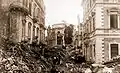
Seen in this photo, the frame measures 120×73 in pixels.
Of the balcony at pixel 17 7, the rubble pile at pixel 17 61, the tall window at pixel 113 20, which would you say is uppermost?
the balcony at pixel 17 7

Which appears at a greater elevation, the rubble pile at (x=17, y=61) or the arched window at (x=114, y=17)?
the arched window at (x=114, y=17)

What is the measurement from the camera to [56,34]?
118ft

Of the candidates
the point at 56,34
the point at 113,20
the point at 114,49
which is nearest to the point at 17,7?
the point at 113,20

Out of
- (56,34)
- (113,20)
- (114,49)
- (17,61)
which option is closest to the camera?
(17,61)

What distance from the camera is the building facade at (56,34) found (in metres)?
35.3

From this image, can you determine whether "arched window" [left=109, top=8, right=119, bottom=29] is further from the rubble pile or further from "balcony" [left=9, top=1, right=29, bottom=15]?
"balcony" [left=9, top=1, right=29, bottom=15]

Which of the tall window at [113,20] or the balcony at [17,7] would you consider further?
the tall window at [113,20]

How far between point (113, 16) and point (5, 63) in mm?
10750

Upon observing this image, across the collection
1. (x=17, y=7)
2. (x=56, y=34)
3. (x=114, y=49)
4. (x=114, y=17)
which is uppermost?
(x=17, y=7)

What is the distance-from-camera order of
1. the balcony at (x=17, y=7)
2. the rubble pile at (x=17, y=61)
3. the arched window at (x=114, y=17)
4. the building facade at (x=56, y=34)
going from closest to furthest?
the rubble pile at (x=17, y=61) < the balcony at (x=17, y=7) < the arched window at (x=114, y=17) < the building facade at (x=56, y=34)

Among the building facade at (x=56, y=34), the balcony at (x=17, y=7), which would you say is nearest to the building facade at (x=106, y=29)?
the balcony at (x=17, y=7)

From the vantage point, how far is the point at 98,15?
1564 centimetres

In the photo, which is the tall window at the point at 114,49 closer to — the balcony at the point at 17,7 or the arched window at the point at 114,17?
the arched window at the point at 114,17

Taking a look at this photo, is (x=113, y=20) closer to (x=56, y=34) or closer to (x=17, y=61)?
(x=17, y=61)
